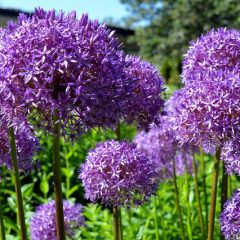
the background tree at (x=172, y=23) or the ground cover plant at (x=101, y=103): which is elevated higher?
the background tree at (x=172, y=23)

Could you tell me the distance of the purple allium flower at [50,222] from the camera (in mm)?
2965

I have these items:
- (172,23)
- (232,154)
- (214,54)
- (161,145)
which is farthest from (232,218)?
(172,23)

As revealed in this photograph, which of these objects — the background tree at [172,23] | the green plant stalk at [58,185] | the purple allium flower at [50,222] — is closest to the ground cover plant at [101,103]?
the green plant stalk at [58,185]

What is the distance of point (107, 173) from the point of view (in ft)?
7.40

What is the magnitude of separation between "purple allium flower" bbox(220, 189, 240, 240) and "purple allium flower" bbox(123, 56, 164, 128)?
0.59 m

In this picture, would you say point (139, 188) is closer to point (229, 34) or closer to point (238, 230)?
point (238, 230)

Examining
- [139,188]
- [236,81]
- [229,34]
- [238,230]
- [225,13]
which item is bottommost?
[238,230]

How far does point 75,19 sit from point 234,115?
0.66 metres

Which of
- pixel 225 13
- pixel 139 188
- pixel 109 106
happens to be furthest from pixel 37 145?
pixel 225 13

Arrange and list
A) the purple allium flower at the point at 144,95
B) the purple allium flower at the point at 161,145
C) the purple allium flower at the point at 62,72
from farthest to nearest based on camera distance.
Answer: the purple allium flower at the point at 161,145
the purple allium flower at the point at 144,95
the purple allium flower at the point at 62,72

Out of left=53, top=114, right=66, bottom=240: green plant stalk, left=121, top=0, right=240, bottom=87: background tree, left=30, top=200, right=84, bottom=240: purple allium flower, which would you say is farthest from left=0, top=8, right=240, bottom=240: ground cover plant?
left=121, top=0, right=240, bottom=87: background tree

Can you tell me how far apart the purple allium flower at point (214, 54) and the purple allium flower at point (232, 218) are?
51 cm

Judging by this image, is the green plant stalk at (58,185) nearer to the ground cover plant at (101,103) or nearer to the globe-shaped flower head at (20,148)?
the ground cover plant at (101,103)

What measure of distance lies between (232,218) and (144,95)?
70 cm
